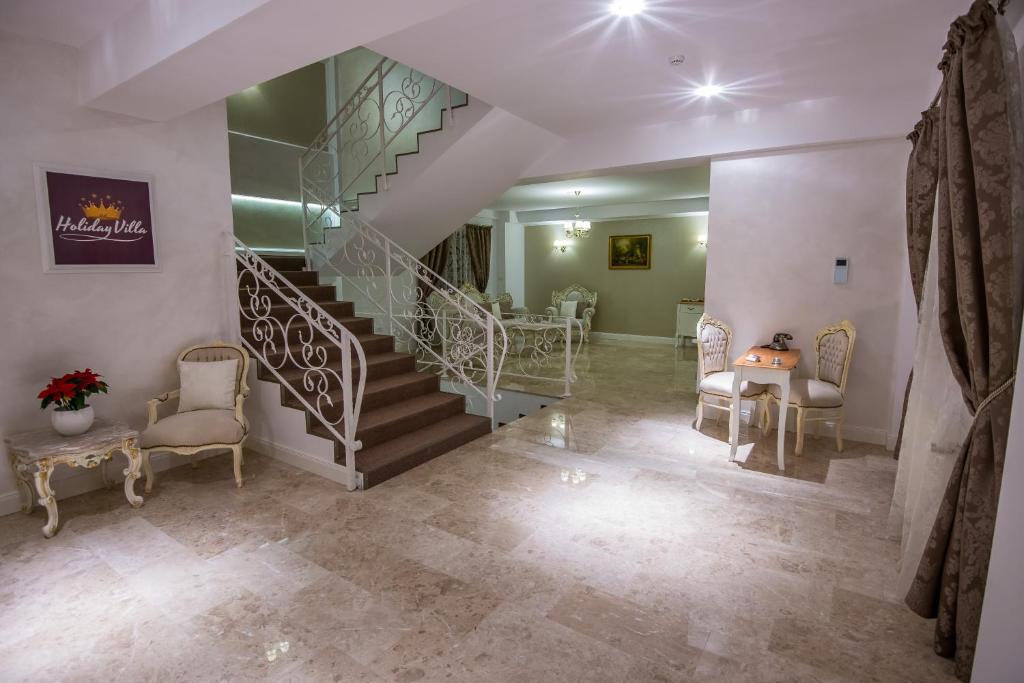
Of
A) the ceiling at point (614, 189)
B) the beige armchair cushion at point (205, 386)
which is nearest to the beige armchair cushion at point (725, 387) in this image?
the ceiling at point (614, 189)

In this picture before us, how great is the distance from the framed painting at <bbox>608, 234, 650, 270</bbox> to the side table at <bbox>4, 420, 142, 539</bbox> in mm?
8749

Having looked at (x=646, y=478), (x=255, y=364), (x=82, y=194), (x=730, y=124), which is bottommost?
(x=646, y=478)

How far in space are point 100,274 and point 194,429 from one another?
3.92 ft

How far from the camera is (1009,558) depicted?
1404 mm

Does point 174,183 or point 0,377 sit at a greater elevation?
point 174,183

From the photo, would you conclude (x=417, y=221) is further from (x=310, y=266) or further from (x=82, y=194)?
(x=82, y=194)

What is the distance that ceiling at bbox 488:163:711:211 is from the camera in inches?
263

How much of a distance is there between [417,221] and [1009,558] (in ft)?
17.8

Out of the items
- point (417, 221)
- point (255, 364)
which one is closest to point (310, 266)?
point (417, 221)

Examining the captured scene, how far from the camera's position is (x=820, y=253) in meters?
4.28

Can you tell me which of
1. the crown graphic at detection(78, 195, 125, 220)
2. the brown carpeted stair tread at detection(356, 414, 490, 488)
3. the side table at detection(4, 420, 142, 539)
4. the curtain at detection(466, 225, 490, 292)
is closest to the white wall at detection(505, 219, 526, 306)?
the curtain at detection(466, 225, 490, 292)

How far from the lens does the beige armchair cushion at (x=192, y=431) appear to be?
3158 mm

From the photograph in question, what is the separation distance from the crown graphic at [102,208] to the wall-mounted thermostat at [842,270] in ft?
17.3

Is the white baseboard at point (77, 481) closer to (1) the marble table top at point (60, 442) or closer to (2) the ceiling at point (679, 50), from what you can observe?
(1) the marble table top at point (60, 442)
